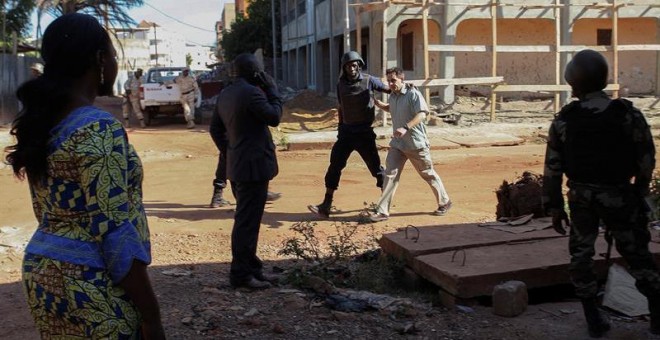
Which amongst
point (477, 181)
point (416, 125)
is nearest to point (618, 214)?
point (416, 125)

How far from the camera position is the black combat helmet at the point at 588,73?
158 inches

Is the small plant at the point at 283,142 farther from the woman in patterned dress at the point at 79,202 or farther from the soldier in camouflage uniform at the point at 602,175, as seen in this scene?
the woman in patterned dress at the point at 79,202

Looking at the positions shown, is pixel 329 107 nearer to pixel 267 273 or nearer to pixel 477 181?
pixel 477 181

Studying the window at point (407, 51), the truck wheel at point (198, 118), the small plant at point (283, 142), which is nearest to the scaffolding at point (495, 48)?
the small plant at point (283, 142)

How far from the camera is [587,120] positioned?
3.97 m

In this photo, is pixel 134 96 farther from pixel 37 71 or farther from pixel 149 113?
pixel 37 71

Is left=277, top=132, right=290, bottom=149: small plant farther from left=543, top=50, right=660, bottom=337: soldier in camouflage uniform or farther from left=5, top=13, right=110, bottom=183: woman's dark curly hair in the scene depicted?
left=5, top=13, right=110, bottom=183: woman's dark curly hair

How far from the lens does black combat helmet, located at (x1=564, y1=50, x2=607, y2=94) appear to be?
4.00 metres

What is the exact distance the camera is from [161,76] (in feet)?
74.5

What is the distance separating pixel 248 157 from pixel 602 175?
8.04 feet

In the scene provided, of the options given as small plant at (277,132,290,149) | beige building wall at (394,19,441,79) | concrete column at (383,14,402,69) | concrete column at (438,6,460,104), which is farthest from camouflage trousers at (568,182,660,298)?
beige building wall at (394,19,441,79)

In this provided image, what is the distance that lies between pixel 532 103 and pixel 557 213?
1678 centimetres

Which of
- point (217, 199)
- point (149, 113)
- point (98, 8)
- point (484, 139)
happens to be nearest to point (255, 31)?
point (98, 8)

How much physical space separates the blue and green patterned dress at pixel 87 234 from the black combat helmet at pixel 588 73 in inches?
112
